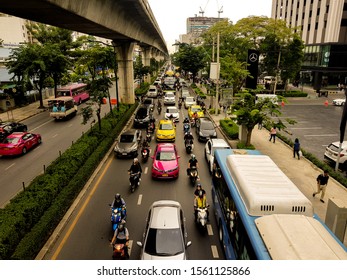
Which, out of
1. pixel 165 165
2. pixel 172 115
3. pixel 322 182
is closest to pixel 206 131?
pixel 172 115

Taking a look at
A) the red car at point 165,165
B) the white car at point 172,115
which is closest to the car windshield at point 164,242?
the red car at point 165,165

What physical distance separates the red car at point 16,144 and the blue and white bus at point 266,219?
17.5 m

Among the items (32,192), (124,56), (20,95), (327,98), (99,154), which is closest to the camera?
(32,192)

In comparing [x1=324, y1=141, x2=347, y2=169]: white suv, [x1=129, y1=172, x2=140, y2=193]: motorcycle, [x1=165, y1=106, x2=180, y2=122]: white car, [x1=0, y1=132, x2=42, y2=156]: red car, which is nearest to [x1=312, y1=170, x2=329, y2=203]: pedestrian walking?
[x1=324, y1=141, x2=347, y2=169]: white suv

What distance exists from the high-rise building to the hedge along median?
5399cm

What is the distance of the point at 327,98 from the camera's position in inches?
2158

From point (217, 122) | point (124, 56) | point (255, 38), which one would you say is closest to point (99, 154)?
point (217, 122)

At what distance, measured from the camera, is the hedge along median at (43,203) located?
31.6 ft

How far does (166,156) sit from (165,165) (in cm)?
96

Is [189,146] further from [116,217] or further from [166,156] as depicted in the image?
[116,217]

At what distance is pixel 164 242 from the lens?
9500 millimetres

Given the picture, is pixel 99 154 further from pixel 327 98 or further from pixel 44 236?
pixel 327 98

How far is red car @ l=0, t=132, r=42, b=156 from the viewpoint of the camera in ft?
Answer: 70.5

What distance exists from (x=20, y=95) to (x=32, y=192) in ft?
117
